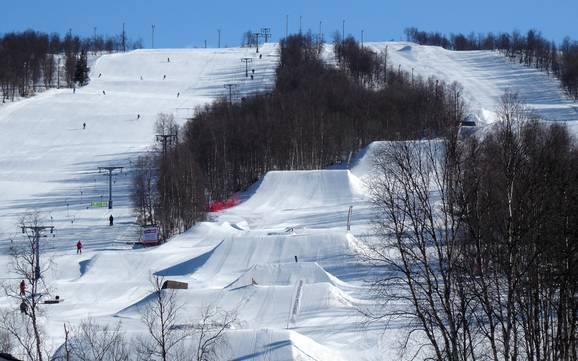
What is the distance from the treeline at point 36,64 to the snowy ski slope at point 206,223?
273 centimetres

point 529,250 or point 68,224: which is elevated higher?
point 529,250

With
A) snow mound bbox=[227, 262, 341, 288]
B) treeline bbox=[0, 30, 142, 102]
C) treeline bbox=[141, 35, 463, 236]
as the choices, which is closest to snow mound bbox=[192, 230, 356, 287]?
snow mound bbox=[227, 262, 341, 288]

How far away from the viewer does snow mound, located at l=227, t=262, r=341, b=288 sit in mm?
27808

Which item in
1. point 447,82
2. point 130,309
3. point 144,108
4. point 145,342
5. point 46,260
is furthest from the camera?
point 447,82

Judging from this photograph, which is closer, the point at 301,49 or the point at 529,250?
→ the point at 529,250

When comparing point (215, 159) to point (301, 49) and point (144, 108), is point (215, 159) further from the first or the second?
point (301, 49)

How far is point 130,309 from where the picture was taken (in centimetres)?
2445

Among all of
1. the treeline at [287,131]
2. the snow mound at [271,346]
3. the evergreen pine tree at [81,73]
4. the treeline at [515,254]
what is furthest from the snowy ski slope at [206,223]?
the treeline at [515,254]

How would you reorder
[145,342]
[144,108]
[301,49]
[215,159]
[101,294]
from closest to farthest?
[145,342] < [101,294] < [215,159] < [144,108] < [301,49]

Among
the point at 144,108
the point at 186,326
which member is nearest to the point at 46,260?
the point at 186,326

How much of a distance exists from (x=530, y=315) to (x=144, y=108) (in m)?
73.8

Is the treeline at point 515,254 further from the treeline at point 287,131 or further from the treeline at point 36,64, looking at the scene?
the treeline at point 36,64

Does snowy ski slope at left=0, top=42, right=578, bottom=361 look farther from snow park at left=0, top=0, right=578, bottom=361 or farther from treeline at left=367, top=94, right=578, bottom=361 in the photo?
treeline at left=367, top=94, right=578, bottom=361

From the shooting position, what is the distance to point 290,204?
46531 mm
